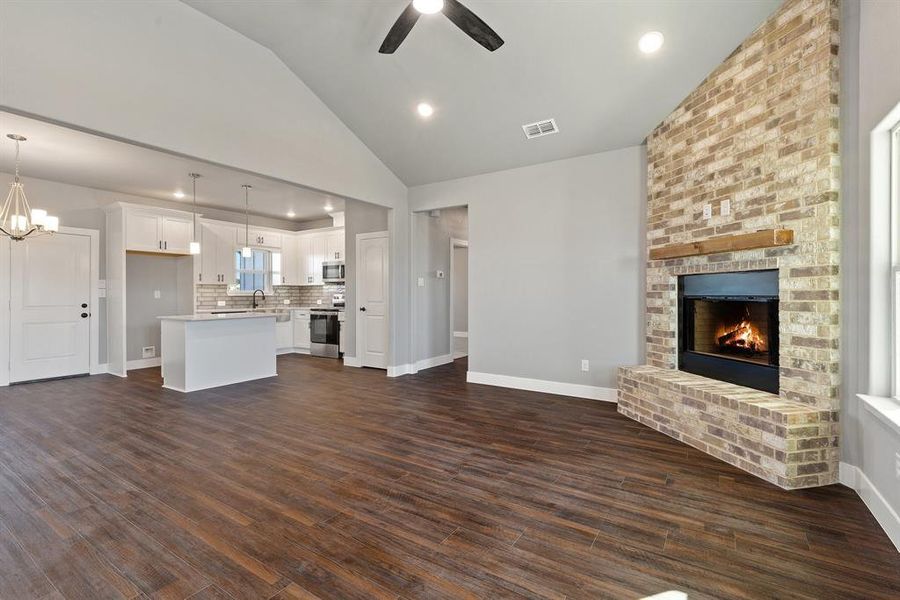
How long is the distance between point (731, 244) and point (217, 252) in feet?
26.4

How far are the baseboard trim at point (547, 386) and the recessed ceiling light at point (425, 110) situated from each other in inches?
130

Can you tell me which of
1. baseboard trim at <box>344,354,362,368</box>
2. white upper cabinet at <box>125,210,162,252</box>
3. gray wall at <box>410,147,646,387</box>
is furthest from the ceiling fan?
white upper cabinet at <box>125,210,162,252</box>

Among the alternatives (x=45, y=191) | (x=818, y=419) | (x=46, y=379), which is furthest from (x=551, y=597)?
(x=45, y=191)

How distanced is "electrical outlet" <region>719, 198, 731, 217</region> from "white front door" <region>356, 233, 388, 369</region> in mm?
4491

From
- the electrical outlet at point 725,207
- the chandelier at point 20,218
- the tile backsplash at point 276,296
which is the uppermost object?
the chandelier at point 20,218

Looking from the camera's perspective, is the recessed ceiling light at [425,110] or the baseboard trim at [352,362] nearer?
the recessed ceiling light at [425,110]

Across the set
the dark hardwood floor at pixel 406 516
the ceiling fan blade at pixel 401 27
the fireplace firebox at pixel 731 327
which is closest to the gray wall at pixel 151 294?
the dark hardwood floor at pixel 406 516

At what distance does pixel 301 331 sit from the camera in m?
8.73

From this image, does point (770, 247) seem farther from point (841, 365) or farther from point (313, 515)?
point (313, 515)

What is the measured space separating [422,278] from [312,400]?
8.55ft

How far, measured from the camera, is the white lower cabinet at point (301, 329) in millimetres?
8648

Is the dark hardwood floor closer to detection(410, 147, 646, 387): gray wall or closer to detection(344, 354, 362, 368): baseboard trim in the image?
detection(410, 147, 646, 387): gray wall

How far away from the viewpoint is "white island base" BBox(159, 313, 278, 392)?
5.32 meters

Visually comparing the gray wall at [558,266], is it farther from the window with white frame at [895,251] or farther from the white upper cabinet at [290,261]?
the white upper cabinet at [290,261]
